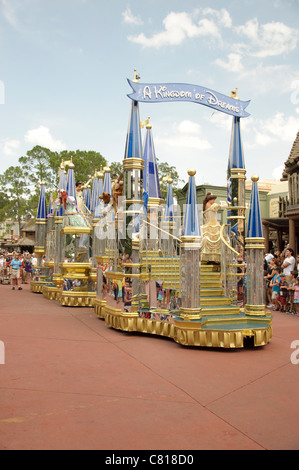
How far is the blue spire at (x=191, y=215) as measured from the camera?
7.25 m

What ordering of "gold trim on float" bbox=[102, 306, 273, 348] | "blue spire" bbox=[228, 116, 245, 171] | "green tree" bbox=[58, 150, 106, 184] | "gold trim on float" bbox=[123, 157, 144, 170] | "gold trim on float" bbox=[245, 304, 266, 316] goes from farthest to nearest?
1. "green tree" bbox=[58, 150, 106, 184]
2. "blue spire" bbox=[228, 116, 245, 171]
3. "gold trim on float" bbox=[123, 157, 144, 170]
4. "gold trim on float" bbox=[245, 304, 266, 316]
5. "gold trim on float" bbox=[102, 306, 273, 348]

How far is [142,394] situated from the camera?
15.7 ft

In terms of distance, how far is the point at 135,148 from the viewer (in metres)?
8.60

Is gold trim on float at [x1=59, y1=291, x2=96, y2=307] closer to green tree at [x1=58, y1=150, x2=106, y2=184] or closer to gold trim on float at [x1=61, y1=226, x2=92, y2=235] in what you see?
gold trim on float at [x1=61, y1=226, x2=92, y2=235]

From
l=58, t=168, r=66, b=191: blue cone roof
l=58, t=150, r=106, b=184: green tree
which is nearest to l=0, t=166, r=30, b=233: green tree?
l=58, t=150, r=106, b=184: green tree

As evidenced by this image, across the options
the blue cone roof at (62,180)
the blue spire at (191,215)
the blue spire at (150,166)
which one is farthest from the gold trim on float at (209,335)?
the blue cone roof at (62,180)

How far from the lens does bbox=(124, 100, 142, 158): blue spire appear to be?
336 inches

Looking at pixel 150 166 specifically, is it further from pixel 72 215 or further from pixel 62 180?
pixel 62 180

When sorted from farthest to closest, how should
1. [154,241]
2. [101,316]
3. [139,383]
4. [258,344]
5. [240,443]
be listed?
[154,241], [101,316], [258,344], [139,383], [240,443]

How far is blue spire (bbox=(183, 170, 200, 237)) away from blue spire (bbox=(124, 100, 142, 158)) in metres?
1.68

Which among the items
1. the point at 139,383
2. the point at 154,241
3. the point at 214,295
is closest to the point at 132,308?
the point at 214,295

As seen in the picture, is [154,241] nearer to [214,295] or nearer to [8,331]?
[214,295]

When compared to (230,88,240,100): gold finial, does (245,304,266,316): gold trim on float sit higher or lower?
lower
